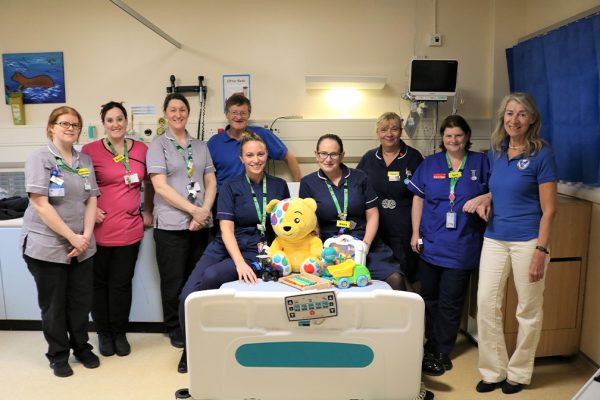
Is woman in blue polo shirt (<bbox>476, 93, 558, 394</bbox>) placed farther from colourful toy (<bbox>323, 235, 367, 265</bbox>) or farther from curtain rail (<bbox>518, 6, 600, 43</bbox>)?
curtain rail (<bbox>518, 6, 600, 43</bbox>)

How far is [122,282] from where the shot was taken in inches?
114

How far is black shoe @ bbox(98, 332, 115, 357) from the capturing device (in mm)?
2922

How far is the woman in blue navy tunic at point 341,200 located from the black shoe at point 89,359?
1.56 meters

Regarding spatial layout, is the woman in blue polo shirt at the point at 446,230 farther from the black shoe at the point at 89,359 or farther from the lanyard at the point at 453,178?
the black shoe at the point at 89,359

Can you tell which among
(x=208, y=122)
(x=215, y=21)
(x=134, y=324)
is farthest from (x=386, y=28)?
(x=134, y=324)

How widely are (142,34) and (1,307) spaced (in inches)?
87.7

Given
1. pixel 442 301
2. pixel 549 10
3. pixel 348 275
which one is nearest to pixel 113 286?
pixel 348 275

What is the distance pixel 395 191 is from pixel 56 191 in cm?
193

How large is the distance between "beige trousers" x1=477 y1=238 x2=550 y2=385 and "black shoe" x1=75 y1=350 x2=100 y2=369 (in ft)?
7.17

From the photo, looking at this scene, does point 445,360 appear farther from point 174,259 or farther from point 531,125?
point 174,259

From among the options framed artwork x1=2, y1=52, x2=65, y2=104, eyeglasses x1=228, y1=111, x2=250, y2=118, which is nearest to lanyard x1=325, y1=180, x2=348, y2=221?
eyeglasses x1=228, y1=111, x2=250, y2=118

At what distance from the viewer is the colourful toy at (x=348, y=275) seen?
195cm

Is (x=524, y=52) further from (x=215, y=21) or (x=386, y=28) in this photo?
(x=215, y=21)

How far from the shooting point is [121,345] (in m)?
2.94
